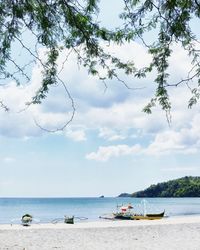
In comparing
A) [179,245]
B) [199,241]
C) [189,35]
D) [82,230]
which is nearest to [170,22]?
[189,35]

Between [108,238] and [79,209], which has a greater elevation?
[79,209]

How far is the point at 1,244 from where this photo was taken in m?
13.0

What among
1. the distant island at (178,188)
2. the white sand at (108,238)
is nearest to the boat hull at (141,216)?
the white sand at (108,238)

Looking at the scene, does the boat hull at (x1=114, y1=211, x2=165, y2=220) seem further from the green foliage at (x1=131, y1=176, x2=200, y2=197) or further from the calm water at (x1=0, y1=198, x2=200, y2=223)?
the green foliage at (x1=131, y1=176, x2=200, y2=197)

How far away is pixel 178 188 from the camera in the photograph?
13462 cm

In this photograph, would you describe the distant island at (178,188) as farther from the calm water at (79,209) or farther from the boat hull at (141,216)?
the boat hull at (141,216)

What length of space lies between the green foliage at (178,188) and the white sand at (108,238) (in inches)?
4174

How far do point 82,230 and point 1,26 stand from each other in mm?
12099

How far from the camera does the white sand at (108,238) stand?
41.7 feet

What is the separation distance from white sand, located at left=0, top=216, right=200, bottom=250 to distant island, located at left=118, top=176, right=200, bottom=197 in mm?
106008

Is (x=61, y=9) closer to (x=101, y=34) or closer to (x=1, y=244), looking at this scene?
(x=101, y=34)

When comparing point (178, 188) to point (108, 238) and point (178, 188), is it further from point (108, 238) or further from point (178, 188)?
point (108, 238)

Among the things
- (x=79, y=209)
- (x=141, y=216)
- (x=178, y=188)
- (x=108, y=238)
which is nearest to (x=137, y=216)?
(x=141, y=216)

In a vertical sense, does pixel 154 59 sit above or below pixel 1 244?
above
